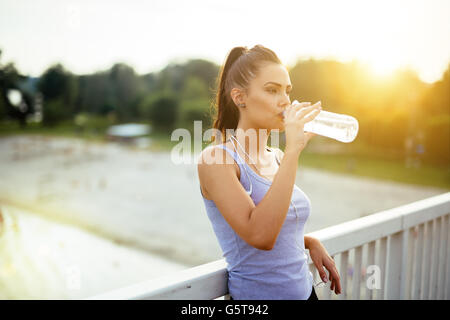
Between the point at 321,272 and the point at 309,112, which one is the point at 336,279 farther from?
the point at 309,112

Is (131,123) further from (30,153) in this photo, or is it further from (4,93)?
(4,93)

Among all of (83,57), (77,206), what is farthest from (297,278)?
(83,57)

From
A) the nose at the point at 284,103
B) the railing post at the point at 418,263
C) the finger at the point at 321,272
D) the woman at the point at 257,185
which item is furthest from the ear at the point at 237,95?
the railing post at the point at 418,263

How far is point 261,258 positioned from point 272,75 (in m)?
0.47

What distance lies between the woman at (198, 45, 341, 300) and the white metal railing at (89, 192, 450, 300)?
0.37 ft

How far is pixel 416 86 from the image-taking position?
1240 cm

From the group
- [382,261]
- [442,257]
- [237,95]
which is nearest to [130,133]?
[442,257]

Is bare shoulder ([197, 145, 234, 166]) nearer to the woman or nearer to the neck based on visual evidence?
the woman

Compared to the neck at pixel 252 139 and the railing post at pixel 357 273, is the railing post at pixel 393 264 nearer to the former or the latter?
the railing post at pixel 357 273

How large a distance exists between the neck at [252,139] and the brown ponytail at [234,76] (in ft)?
0.25

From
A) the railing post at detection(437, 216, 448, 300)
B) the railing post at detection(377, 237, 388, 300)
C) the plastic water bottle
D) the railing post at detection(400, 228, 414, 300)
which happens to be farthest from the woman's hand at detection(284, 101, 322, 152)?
the railing post at detection(437, 216, 448, 300)

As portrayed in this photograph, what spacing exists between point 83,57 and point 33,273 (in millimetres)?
23637

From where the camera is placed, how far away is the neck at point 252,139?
104 cm

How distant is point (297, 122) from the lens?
89cm
